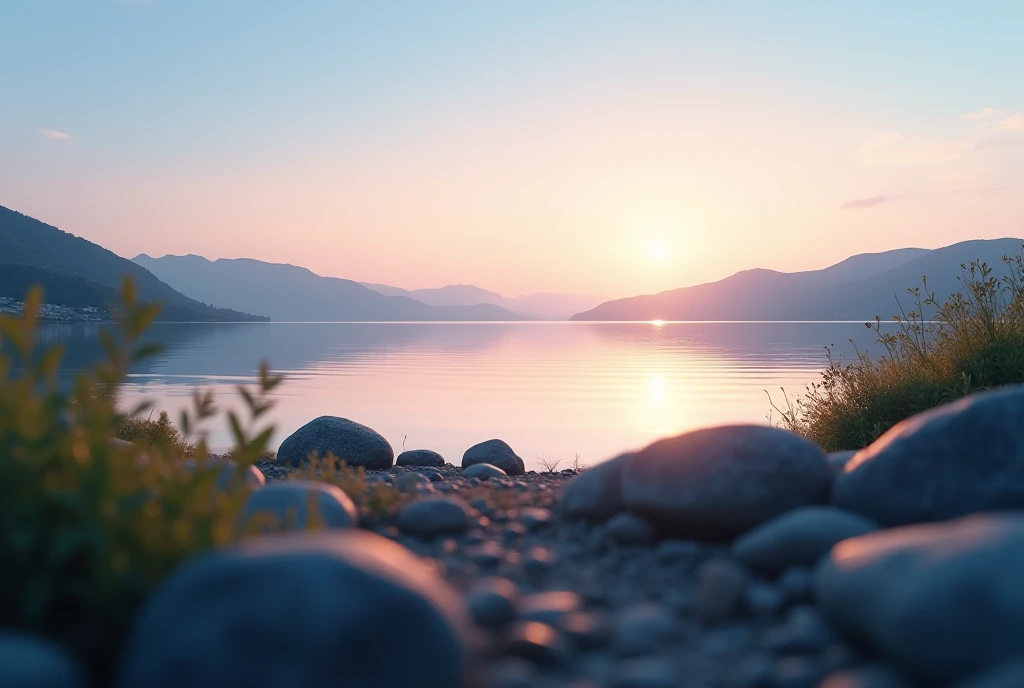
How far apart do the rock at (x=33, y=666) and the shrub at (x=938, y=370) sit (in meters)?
9.63

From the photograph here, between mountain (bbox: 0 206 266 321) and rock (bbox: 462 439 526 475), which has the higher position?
mountain (bbox: 0 206 266 321)

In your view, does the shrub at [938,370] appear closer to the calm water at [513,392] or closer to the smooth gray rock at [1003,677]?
the calm water at [513,392]

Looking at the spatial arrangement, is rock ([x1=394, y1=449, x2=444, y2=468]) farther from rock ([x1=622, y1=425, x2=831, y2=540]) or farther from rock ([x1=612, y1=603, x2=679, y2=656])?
rock ([x1=612, y1=603, x2=679, y2=656])

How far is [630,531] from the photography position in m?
4.77

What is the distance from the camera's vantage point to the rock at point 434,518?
502cm

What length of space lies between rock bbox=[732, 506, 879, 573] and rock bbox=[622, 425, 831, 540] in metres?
0.55

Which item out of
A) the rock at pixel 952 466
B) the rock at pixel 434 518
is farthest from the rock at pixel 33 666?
the rock at pixel 952 466

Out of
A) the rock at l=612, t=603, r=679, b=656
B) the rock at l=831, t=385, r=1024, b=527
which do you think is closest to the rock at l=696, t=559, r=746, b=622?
the rock at l=612, t=603, r=679, b=656

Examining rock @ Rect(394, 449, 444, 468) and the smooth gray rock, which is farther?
rock @ Rect(394, 449, 444, 468)

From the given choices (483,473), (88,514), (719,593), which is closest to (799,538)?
(719,593)

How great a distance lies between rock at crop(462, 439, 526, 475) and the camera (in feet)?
39.6

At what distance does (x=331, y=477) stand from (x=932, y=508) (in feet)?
14.7

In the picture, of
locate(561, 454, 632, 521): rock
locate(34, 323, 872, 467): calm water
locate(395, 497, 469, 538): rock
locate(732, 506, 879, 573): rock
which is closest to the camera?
locate(732, 506, 879, 573): rock

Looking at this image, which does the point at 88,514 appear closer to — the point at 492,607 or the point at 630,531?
the point at 492,607
